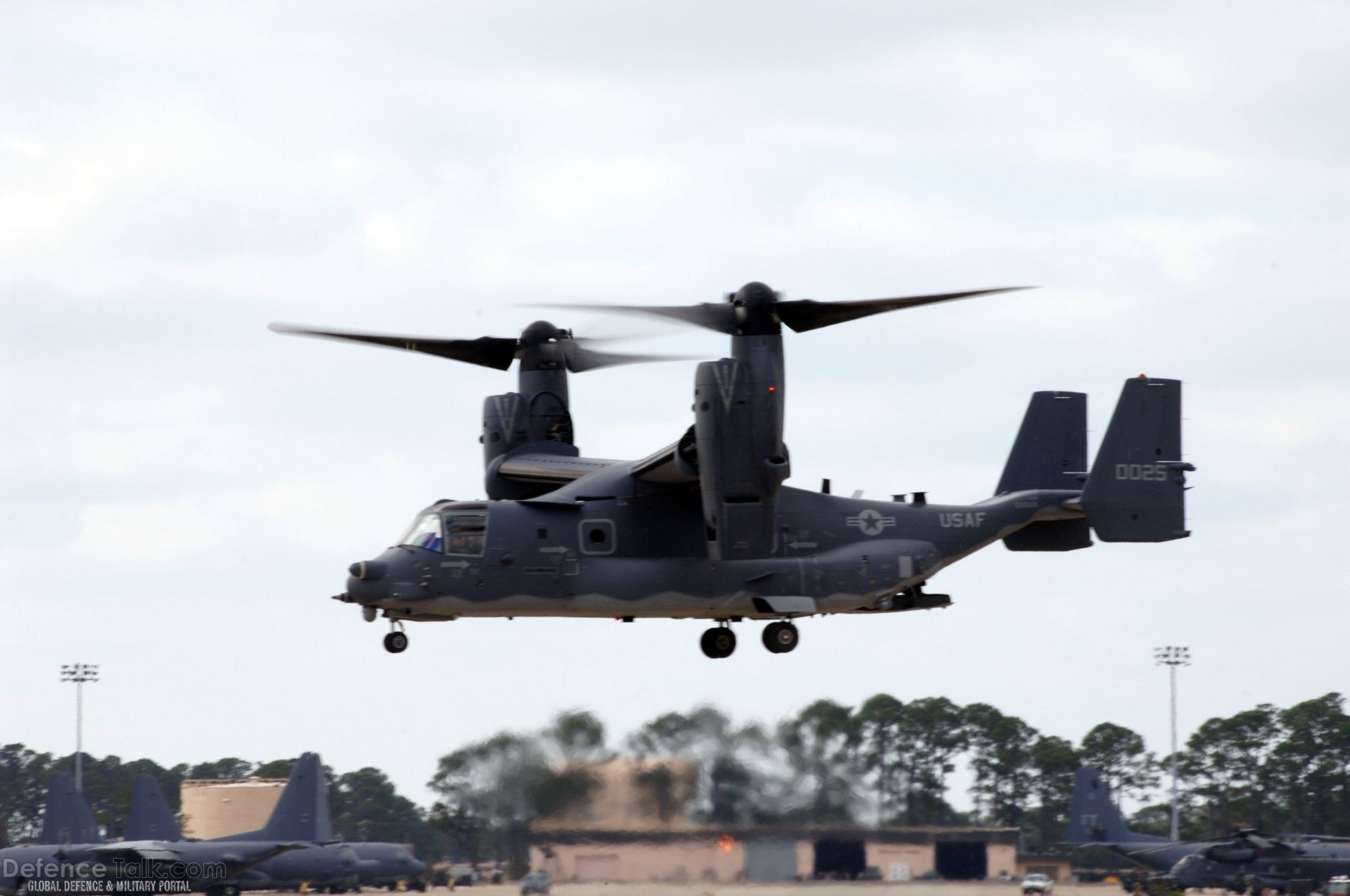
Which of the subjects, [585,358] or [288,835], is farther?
[288,835]

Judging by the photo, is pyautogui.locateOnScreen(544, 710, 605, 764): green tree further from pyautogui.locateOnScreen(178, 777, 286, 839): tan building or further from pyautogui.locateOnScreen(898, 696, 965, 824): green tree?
pyautogui.locateOnScreen(178, 777, 286, 839): tan building

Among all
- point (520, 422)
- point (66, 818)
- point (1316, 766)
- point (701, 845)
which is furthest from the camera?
point (1316, 766)

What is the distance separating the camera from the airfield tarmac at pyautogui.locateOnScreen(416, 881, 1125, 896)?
23.7 m

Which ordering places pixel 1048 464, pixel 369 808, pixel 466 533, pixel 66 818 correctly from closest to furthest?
pixel 466 533 < pixel 1048 464 < pixel 66 818 < pixel 369 808

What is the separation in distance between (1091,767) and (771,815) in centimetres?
1976

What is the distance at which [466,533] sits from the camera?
1063 inches

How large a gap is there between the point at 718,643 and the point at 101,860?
732 inches

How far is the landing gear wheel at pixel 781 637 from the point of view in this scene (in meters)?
28.8

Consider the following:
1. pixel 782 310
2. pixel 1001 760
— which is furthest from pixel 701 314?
pixel 1001 760

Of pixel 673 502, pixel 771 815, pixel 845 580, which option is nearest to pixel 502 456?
pixel 673 502

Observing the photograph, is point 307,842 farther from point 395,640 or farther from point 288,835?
point 395,640

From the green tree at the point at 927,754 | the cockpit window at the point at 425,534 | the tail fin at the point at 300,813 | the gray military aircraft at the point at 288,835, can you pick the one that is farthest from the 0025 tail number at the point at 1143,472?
the tail fin at the point at 300,813

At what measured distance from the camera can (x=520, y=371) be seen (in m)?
33.2

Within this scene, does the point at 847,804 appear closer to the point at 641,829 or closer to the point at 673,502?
the point at 641,829
